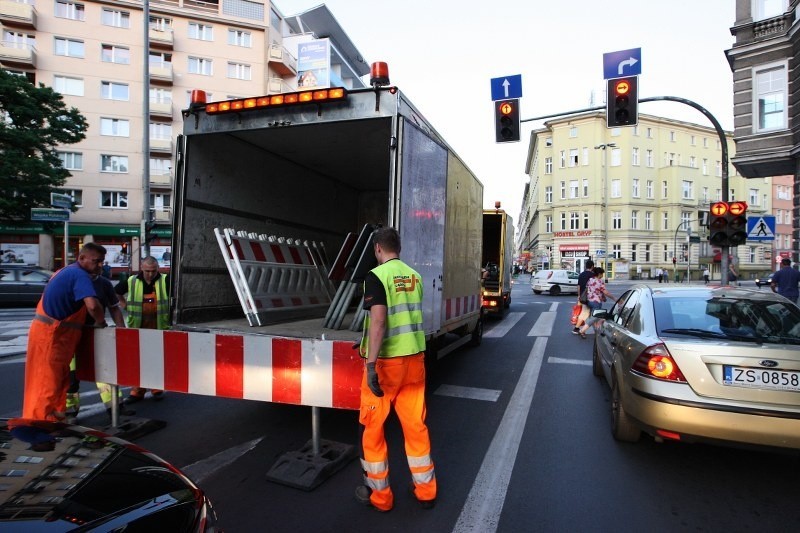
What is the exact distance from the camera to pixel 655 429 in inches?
142

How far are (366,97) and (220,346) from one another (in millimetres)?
2453

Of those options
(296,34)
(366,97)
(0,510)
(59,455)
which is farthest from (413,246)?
(296,34)

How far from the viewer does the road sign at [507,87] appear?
1197cm

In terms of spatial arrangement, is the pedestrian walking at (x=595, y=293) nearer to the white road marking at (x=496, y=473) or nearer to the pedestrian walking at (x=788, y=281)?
the pedestrian walking at (x=788, y=281)

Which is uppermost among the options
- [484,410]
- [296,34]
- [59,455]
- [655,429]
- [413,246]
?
[296,34]

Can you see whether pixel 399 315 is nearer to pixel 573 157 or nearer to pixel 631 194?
pixel 573 157

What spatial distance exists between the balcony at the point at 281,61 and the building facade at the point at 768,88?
31.4m

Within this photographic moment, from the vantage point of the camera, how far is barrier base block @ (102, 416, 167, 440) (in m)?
4.32

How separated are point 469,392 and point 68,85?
Answer: 39.1m

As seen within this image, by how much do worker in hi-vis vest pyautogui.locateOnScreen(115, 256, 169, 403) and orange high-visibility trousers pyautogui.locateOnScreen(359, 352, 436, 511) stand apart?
11.7ft

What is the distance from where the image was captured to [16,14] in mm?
31688

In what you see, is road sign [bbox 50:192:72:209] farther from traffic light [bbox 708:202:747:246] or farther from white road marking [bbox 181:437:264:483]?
traffic light [bbox 708:202:747:246]

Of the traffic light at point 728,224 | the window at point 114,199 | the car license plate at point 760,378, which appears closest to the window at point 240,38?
the window at point 114,199

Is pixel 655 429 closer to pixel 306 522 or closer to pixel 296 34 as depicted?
pixel 306 522
